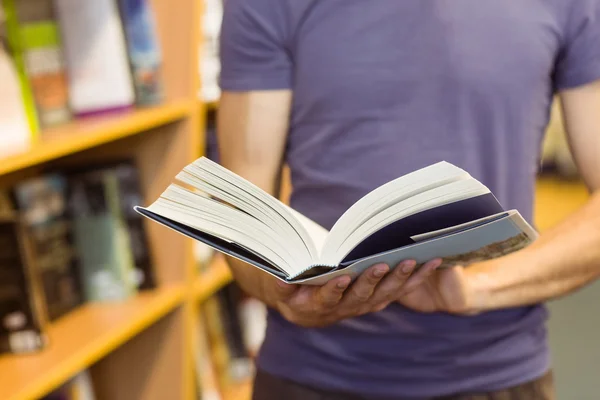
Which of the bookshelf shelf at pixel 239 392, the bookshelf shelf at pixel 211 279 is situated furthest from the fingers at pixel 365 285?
the bookshelf shelf at pixel 239 392

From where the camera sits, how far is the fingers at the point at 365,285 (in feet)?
2.23

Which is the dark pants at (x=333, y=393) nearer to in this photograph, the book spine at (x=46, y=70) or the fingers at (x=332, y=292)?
the fingers at (x=332, y=292)

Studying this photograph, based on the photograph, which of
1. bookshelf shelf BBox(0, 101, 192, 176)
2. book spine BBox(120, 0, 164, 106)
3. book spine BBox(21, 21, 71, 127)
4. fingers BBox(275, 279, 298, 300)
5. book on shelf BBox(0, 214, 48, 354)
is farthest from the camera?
book spine BBox(120, 0, 164, 106)

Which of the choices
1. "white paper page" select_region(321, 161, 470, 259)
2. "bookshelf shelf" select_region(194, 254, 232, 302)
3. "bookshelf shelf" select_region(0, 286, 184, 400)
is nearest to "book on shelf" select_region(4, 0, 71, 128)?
"bookshelf shelf" select_region(0, 286, 184, 400)

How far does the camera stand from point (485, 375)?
3.18ft

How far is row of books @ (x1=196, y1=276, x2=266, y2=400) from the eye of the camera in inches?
74.9

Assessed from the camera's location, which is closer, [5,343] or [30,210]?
[5,343]

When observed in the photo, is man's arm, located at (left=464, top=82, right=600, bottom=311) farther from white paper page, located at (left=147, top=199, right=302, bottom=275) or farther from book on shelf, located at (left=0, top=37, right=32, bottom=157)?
book on shelf, located at (left=0, top=37, right=32, bottom=157)

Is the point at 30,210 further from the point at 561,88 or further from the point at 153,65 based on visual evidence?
the point at 561,88

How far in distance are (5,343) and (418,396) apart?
72cm

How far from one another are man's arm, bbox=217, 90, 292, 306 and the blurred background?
327 mm

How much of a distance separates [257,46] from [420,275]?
394 mm

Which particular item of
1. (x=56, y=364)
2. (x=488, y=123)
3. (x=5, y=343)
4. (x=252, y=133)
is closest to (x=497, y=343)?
(x=488, y=123)

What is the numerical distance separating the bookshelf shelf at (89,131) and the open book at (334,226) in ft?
1.66
